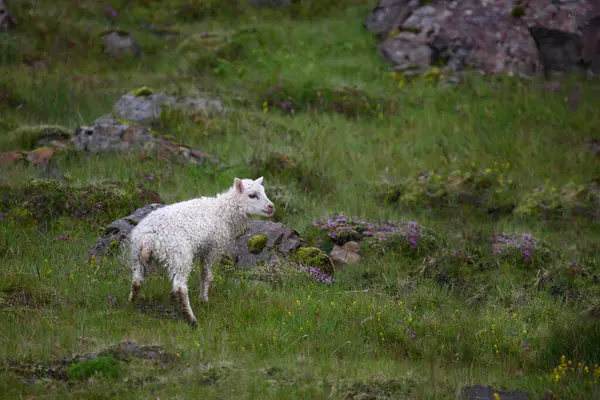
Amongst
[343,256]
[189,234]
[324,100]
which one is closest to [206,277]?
[189,234]

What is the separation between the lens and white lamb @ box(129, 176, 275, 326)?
336 inches

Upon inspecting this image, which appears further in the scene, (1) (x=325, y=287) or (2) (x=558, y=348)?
(1) (x=325, y=287)

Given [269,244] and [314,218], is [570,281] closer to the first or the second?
[314,218]

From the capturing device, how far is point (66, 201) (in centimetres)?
1236

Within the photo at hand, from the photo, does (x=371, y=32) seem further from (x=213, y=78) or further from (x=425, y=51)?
(x=213, y=78)

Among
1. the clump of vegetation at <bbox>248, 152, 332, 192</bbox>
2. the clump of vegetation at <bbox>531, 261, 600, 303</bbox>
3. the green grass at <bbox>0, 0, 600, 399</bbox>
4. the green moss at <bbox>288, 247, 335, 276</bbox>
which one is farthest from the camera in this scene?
the clump of vegetation at <bbox>248, 152, 332, 192</bbox>

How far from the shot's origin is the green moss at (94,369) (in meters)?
→ 6.82

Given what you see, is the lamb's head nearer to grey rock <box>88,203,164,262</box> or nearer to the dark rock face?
grey rock <box>88,203,164,262</box>

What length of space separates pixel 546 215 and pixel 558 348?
24.8ft

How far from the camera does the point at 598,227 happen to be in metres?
15.1

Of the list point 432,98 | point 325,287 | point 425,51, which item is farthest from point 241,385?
point 425,51

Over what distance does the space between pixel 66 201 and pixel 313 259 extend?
181 inches

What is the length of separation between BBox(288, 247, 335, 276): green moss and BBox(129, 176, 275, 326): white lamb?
130 cm

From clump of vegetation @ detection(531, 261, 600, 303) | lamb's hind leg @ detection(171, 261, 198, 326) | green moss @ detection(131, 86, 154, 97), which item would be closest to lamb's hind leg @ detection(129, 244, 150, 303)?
lamb's hind leg @ detection(171, 261, 198, 326)
